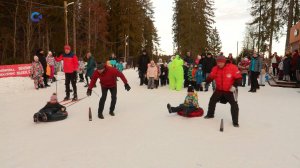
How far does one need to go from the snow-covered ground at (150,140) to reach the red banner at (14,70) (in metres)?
9.25

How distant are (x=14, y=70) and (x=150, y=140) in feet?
49.9

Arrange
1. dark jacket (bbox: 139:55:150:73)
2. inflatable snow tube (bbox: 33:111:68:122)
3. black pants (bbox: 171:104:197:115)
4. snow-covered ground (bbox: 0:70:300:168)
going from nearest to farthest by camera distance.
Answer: snow-covered ground (bbox: 0:70:300:168), inflatable snow tube (bbox: 33:111:68:122), black pants (bbox: 171:104:197:115), dark jacket (bbox: 139:55:150:73)

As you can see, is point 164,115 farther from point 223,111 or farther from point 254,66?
point 254,66

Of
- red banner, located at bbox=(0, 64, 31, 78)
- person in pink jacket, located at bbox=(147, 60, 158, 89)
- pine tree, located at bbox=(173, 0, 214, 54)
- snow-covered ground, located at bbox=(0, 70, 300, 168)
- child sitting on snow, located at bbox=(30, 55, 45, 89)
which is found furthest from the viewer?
pine tree, located at bbox=(173, 0, 214, 54)

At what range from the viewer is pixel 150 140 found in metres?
5.68

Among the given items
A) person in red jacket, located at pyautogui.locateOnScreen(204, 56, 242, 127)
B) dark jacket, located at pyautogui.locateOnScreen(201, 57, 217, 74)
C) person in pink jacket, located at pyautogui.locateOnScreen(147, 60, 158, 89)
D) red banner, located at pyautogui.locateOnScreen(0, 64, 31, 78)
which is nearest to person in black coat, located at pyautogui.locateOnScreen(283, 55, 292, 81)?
dark jacket, located at pyautogui.locateOnScreen(201, 57, 217, 74)

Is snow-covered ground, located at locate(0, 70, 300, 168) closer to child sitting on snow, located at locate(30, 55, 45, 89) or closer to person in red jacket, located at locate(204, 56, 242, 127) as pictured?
person in red jacket, located at locate(204, 56, 242, 127)

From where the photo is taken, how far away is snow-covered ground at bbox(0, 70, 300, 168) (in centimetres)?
461

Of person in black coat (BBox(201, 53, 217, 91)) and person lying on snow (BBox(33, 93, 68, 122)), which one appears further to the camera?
person in black coat (BBox(201, 53, 217, 91))

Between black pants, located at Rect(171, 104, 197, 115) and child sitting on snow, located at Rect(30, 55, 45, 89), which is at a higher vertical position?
child sitting on snow, located at Rect(30, 55, 45, 89)

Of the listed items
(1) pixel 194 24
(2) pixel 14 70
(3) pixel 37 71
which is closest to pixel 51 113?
(3) pixel 37 71

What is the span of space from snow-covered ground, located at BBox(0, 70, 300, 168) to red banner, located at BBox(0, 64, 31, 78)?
9253mm

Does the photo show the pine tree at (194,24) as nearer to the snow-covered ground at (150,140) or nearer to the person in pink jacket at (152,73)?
the person in pink jacket at (152,73)

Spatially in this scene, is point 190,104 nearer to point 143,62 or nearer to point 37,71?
point 143,62
